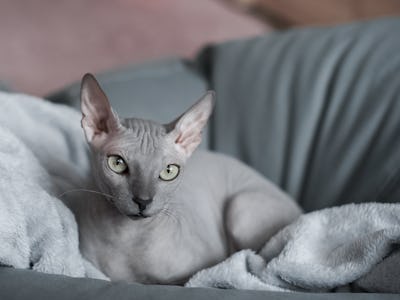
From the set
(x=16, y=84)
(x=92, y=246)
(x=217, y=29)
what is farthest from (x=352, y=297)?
(x=217, y=29)

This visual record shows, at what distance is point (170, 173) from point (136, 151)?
0.07 m

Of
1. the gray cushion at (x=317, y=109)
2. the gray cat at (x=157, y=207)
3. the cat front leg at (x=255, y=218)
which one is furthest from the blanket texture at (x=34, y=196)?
the gray cushion at (x=317, y=109)

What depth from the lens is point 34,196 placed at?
108cm

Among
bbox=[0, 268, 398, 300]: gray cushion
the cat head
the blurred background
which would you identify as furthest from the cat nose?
the blurred background

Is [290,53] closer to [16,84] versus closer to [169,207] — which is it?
[169,207]

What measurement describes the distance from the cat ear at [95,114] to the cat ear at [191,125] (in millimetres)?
108

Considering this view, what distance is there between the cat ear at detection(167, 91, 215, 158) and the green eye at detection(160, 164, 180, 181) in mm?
65

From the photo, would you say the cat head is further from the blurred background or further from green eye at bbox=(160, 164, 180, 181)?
the blurred background

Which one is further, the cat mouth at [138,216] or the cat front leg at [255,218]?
the cat front leg at [255,218]

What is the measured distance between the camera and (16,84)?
2309 millimetres

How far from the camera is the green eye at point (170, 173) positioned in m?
1.02

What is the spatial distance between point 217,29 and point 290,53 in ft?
3.52

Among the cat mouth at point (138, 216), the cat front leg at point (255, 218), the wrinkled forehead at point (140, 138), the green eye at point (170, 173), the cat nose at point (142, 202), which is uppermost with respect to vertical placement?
the wrinkled forehead at point (140, 138)

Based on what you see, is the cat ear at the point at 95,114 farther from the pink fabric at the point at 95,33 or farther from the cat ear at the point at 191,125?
the pink fabric at the point at 95,33
